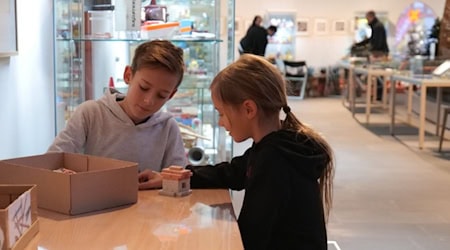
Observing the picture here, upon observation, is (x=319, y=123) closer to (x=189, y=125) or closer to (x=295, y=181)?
(x=189, y=125)

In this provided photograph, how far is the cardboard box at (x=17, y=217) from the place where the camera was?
3.35 ft

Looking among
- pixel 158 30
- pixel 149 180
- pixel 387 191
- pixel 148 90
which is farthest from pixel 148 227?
pixel 387 191

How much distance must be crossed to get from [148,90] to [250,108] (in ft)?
1.48

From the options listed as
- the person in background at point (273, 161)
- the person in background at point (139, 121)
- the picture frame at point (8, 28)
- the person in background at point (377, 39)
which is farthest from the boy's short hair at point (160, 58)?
the person in background at point (377, 39)

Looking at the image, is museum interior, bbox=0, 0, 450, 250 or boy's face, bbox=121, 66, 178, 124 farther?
boy's face, bbox=121, 66, 178, 124

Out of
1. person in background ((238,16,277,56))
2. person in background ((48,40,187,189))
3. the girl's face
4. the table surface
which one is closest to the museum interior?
the table surface

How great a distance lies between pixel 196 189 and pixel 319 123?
23.3ft

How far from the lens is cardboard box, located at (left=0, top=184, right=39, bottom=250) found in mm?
1021

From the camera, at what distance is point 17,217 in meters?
1.09

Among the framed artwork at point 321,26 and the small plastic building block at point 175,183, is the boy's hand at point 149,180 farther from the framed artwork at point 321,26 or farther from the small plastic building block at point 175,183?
the framed artwork at point 321,26

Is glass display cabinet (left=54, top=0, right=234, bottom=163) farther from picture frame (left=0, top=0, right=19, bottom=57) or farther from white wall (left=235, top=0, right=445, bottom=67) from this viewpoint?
white wall (left=235, top=0, right=445, bottom=67)

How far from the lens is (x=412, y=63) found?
7898 mm

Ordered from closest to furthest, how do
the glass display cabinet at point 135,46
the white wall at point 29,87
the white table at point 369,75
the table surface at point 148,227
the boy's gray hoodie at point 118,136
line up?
the table surface at point 148,227, the boy's gray hoodie at point 118,136, the white wall at point 29,87, the glass display cabinet at point 135,46, the white table at point 369,75

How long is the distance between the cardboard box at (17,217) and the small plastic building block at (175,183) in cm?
46
